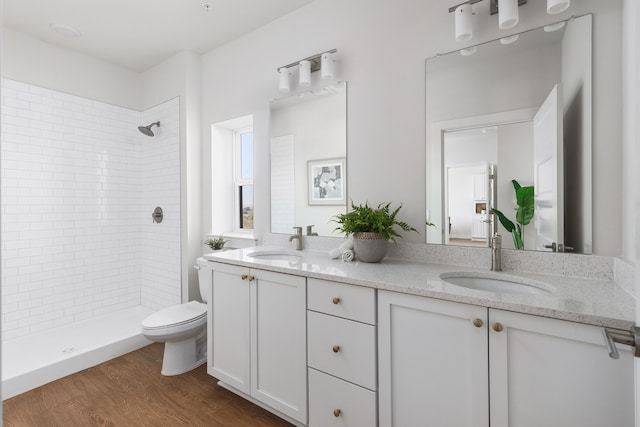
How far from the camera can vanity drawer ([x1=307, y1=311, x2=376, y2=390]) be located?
163 cm

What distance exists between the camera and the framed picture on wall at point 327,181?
2395 mm

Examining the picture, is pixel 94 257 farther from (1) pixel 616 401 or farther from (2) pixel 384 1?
(1) pixel 616 401

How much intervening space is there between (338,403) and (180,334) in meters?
1.32

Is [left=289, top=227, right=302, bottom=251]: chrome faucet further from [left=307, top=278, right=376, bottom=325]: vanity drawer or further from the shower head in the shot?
the shower head

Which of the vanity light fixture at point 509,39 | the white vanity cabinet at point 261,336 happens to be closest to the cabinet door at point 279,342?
the white vanity cabinet at point 261,336

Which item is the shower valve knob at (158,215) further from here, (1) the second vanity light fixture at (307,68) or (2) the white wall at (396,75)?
(1) the second vanity light fixture at (307,68)

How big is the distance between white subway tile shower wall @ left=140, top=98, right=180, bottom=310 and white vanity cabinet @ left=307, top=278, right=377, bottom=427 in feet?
6.47

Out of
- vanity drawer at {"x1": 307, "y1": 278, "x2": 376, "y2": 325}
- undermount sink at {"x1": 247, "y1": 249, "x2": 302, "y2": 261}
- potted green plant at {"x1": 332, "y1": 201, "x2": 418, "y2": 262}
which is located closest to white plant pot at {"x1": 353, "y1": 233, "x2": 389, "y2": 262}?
potted green plant at {"x1": 332, "y1": 201, "x2": 418, "y2": 262}

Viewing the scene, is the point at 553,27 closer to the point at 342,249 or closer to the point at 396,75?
the point at 396,75

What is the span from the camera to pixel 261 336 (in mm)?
2041

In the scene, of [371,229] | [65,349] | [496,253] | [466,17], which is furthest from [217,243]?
[466,17]

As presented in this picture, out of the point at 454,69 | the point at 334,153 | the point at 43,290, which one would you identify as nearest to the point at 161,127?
the point at 43,290

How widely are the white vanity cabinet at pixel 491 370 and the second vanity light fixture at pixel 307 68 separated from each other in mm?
1522

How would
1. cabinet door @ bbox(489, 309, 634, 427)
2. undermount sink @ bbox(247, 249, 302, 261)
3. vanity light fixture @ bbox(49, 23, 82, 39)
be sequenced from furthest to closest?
vanity light fixture @ bbox(49, 23, 82, 39) → undermount sink @ bbox(247, 249, 302, 261) → cabinet door @ bbox(489, 309, 634, 427)
